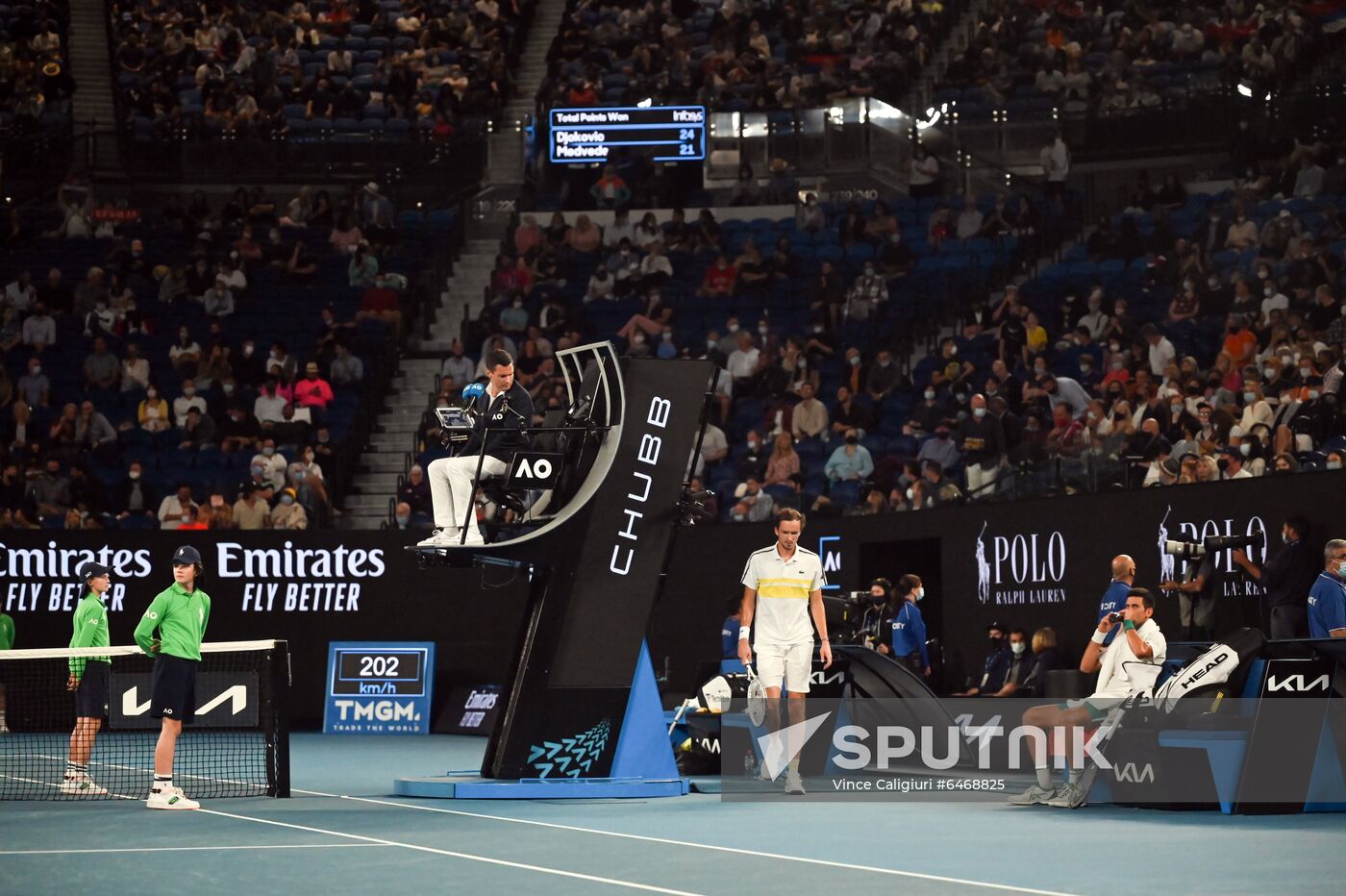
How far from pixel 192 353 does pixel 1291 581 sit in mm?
17577

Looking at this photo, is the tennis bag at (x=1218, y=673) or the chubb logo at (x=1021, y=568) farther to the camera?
the chubb logo at (x=1021, y=568)

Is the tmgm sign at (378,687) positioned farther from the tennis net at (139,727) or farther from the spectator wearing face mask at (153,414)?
the spectator wearing face mask at (153,414)

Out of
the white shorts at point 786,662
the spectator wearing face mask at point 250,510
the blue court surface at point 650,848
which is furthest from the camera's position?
the spectator wearing face mask at point 250,510

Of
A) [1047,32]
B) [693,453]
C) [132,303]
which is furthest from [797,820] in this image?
[1047,32]

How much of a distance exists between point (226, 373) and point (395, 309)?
2.96 m

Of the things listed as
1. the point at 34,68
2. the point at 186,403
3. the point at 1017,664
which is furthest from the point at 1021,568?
the point at 34,68

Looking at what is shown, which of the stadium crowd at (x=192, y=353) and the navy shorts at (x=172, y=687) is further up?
the stadium crowd at (x=192, y=353)

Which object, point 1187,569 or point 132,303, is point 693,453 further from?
point 132,303

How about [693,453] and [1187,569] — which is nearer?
[693,453]

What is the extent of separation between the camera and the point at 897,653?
1867cm

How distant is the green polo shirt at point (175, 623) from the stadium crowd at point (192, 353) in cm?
1108

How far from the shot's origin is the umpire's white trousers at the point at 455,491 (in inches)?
512

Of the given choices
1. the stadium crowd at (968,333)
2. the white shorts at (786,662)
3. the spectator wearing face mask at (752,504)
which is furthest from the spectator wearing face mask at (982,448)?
the white shorts at (786,662)

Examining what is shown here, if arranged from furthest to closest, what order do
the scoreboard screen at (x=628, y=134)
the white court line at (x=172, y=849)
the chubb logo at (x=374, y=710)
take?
the scoreboard screen at (x=628, y=134)
the chubb logo at (x=374, y=710)
the white court line at (x=172, y=849)
